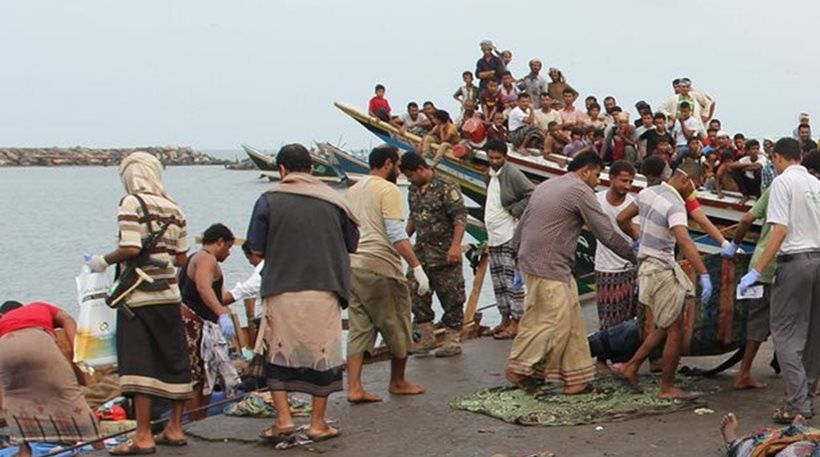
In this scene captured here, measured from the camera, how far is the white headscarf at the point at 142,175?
252 inches

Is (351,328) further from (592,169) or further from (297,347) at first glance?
(592,169)

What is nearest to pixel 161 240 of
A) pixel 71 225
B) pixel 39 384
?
pixel 39 384

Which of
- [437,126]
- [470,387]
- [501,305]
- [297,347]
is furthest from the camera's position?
[437,126]

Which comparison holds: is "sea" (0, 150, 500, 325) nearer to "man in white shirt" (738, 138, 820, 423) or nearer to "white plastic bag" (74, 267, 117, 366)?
"white plastic bag" (74, 267, 117, 366)

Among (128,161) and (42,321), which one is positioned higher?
(128,161)

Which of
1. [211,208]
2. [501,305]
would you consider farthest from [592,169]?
[211,208]

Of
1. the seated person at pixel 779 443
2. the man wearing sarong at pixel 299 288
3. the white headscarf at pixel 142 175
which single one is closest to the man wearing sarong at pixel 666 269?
the seated person at pixel 779 443

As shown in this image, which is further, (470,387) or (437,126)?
(437,126)

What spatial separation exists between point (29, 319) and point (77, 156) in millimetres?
139579

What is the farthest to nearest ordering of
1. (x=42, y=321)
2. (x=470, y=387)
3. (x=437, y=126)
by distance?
(x=437, y=126) → (x=470, y=387) → (x=42, y=321)

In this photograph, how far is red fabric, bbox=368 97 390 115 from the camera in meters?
17.2

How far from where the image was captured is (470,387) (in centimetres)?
815

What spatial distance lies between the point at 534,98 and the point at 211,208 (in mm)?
47872

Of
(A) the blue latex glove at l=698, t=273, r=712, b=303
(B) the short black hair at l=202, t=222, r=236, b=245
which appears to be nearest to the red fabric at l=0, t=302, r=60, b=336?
(B) the short black hair at l=202, t=222, r=236, b=245
